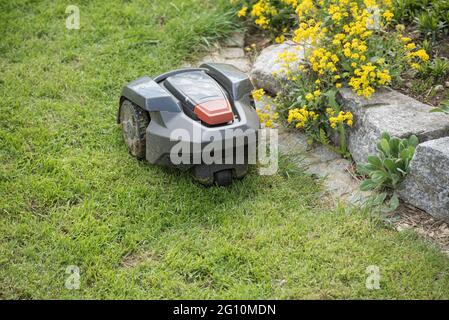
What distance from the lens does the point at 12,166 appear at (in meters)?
3.88

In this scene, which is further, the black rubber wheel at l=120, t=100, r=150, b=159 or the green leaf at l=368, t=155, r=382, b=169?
the black rubber wheel at l=120, t=100, r=150, b=159

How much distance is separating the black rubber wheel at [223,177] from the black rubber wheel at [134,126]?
539mm

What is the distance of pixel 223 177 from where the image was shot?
3.71 meters

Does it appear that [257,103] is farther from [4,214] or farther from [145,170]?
[4,214]

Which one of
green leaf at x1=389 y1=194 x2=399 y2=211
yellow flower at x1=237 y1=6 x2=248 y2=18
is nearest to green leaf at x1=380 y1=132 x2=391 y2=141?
green leaf at x1=389 y1=194 x2=399 y2=211

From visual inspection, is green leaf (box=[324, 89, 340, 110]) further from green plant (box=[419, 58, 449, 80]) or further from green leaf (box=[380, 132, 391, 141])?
green plant (box=[419, 58, 449, 80])

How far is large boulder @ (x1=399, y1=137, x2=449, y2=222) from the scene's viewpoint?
3342 mm

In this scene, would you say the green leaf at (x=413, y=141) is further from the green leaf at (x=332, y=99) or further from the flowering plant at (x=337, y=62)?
the green leaf at (x=332, y=99)

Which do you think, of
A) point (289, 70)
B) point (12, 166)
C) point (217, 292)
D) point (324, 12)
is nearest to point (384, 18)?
point (324, 12)

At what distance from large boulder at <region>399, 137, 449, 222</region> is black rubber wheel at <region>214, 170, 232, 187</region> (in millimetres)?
1080

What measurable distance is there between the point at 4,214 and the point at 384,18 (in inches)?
120

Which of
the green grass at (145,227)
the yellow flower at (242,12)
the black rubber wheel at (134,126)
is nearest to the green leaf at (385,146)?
the green grass at (145,227)

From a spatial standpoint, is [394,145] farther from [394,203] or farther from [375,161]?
[394,203]

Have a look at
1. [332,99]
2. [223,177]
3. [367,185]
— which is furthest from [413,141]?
[223,177]
